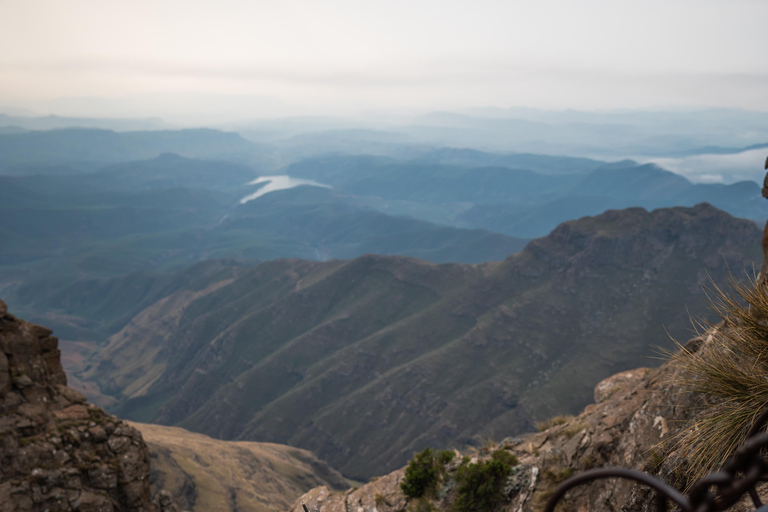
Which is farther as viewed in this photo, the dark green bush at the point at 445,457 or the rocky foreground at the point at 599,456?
the dark green bush at the point at 445,457

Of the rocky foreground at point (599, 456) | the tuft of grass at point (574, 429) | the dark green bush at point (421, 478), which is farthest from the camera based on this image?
the dark green bush at point (421, 478)

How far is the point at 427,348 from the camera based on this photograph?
13038 centimetres

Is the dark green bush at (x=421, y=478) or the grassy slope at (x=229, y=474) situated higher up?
the dark green bush at (x=421, y=478)

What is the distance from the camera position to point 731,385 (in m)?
6.89

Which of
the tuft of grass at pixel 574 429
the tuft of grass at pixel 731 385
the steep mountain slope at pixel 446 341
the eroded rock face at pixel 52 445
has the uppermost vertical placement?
the tuft of grass at pixel 731 385

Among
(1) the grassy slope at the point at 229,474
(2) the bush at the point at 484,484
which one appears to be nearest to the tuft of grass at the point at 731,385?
(2) the bush at the point at 484,484

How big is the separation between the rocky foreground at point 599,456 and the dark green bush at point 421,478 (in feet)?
1.29

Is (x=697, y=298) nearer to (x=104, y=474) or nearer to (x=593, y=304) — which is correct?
(x=593, y=304)

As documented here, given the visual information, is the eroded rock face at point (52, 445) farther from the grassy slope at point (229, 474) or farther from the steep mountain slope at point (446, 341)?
the steep mountain slope at point (446, 341)

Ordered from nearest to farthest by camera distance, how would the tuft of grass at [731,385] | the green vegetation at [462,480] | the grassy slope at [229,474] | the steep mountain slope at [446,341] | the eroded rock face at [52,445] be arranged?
the tuft of grass at [731,385], the green vegetation at [462,480], the eroded rock face at [52,445], the grassy slope at [229,474], the steep mountain slope at [446,341]

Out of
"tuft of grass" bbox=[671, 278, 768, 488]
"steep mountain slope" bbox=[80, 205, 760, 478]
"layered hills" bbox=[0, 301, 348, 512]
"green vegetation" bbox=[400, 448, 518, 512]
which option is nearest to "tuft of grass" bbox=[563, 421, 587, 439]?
"green vegetation" bbox=[400, 448, 518, 512]

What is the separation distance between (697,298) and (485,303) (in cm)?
5609

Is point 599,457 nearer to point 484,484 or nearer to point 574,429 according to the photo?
point 574,429

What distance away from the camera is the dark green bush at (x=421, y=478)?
15344mm
